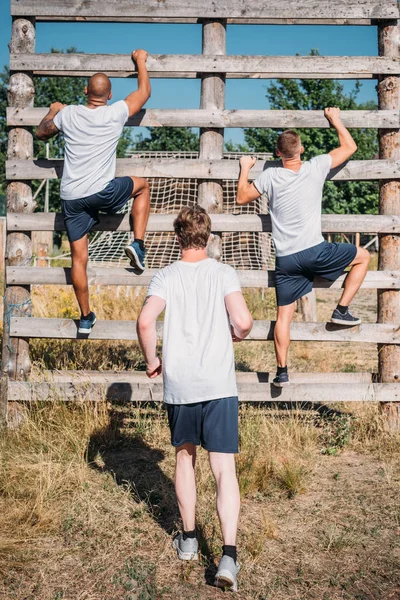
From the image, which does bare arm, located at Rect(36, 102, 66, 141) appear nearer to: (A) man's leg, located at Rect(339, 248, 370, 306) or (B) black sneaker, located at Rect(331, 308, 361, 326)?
(A) man's leg, located at Rect(339, 248, 370, 306)

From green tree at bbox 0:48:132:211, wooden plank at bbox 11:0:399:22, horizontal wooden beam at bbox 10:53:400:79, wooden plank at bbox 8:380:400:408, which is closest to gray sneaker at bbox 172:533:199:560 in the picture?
wooden plank at bbox 8:380:400:408

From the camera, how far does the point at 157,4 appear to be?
246 inches

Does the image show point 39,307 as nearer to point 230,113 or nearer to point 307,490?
point 230,113

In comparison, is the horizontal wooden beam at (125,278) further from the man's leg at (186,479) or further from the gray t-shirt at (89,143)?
the man's leg at (186,479)

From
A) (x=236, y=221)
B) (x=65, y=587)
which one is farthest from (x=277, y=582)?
(x=236, y=221)

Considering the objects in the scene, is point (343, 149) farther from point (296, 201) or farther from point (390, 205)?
point (390, 205)

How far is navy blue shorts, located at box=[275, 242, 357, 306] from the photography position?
18.8 feet

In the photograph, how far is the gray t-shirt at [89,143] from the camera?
5559mm

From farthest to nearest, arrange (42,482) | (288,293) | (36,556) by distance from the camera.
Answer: (288,293) → (42,482) → (36,556)

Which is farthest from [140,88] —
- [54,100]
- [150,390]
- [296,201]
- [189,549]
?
[54,100]

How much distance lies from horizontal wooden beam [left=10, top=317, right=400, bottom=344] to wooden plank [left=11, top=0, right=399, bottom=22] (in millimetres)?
2813

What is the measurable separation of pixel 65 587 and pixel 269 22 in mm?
5098

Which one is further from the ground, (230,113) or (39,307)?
(230,113)

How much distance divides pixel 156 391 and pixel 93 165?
2.08 metres
